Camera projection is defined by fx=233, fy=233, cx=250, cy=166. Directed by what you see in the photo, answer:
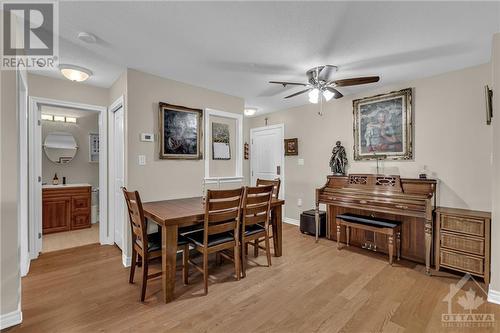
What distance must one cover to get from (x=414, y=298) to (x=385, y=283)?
0.29 metres

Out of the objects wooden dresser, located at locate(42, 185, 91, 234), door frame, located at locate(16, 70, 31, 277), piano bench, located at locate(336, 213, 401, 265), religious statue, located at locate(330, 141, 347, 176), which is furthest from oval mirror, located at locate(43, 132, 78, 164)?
piano bench, located at locate(336, 213, 401, 265)

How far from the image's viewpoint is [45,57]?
8.53 ft

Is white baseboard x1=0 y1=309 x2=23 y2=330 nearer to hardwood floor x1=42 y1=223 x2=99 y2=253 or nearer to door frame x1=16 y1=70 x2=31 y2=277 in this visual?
door frame x1=16 y1=70 x2=31 y2=277

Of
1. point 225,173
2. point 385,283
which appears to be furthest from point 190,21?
point 385,283

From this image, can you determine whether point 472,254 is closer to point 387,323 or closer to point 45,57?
point 387,323

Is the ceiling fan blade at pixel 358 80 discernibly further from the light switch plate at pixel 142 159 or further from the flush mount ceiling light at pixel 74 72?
the flush mount ceiling light at pixel 74 72

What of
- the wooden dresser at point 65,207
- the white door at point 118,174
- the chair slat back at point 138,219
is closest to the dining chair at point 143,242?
the chair slat back at point 138,219

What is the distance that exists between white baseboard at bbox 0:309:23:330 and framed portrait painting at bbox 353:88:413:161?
425 centimetres

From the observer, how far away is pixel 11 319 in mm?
1781

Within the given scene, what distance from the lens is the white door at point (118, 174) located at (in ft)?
10.4

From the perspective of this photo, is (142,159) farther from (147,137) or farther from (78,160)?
(78,160)

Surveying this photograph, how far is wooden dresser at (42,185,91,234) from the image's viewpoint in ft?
13.4

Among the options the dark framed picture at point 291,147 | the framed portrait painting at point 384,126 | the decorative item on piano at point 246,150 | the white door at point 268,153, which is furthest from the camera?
the decorative item on piano at point 246,150

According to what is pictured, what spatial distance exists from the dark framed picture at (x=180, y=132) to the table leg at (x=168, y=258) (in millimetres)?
1370
